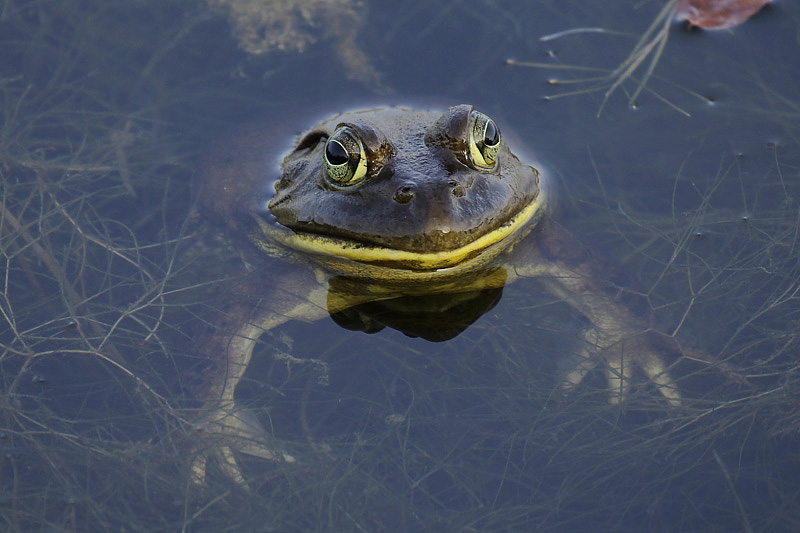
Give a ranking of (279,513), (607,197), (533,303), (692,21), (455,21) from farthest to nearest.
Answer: (455,21), (692,21), (607,197), (533,303), (279,513)

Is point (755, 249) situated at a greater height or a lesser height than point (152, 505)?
greater

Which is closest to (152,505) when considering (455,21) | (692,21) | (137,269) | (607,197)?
(137,269)

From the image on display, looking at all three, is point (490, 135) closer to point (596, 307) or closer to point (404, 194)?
point (404, 194)

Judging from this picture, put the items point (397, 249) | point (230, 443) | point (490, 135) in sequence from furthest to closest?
point (490, 135), point (397, 249), point (230, 443)

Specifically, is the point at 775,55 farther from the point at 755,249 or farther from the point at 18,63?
the point at 18,63

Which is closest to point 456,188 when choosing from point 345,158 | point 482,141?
point 482,141

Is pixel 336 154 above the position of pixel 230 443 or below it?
above
